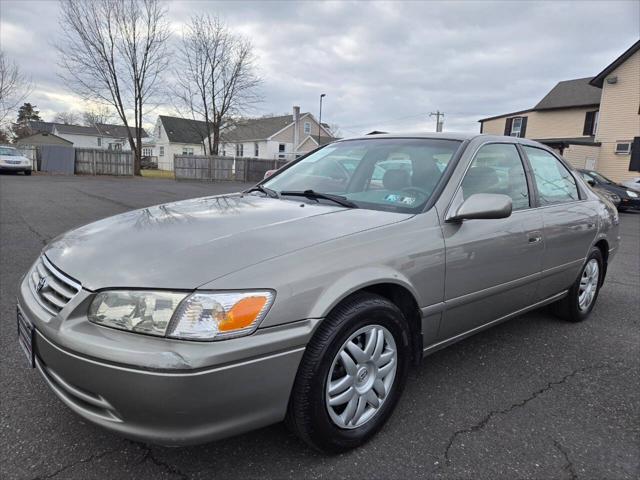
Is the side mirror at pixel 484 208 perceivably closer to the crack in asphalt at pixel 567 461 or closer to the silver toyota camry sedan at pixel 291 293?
the silver toyota camry sedan at pixel 291 293

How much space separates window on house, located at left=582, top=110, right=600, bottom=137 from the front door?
28159 millimetres

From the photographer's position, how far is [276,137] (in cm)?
4478

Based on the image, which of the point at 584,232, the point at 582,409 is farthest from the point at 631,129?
the point at 582,409

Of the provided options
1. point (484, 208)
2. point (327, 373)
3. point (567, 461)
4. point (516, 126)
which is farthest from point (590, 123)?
point (327, 373)

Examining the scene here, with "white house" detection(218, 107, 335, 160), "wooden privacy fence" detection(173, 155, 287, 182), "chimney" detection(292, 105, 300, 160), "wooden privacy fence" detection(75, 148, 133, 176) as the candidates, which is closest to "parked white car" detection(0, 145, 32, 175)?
"wooden privacy fence" detection(75, 148, 133, 176)

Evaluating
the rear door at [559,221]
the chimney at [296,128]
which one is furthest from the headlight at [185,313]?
the chimney at [296,128]

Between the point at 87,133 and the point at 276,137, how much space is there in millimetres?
36954

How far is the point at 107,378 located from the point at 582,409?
2550mm

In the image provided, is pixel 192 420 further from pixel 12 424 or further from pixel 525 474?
pixel 525 474

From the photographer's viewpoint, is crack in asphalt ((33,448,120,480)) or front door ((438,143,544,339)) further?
front door ((438,143,544,339))

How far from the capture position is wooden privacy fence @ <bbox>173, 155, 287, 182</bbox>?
26609 mm

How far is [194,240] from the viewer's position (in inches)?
79.7

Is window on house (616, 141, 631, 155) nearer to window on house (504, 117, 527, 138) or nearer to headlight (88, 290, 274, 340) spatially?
window on house (504, 117, 527, 138)

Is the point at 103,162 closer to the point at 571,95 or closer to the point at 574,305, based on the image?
the point at 574,305
